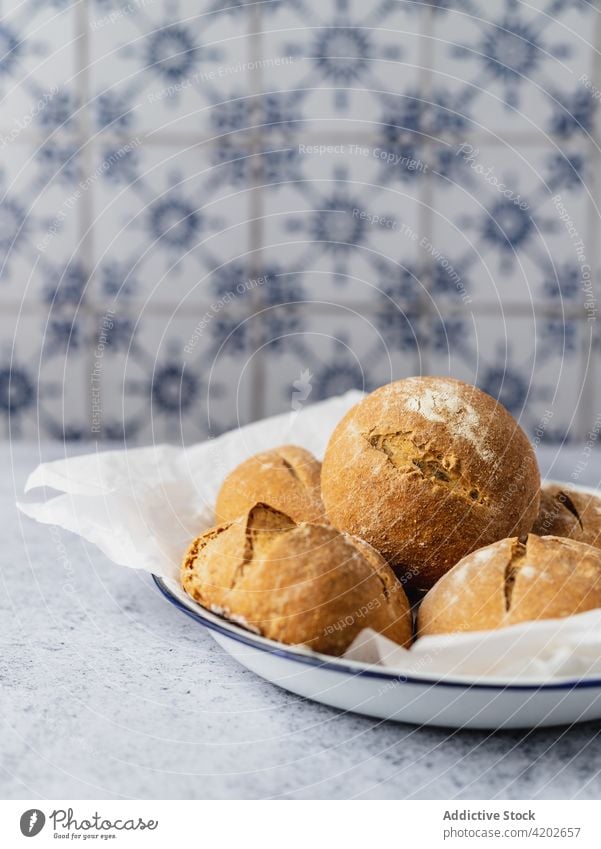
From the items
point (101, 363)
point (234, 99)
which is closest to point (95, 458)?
point (101, 363)

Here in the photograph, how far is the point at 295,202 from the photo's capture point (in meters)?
1.46

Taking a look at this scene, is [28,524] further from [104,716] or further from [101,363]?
[101,363]

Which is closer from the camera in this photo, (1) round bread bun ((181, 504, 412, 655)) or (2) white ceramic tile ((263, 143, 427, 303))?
(1) round bread bun ((181, 504, 412, 655))

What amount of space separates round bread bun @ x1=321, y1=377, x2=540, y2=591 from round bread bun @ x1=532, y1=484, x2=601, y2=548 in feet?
0.13

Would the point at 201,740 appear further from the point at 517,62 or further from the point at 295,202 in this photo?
the point at 517,62

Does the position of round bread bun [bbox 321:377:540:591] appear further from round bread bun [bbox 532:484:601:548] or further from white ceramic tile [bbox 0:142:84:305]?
white ceramic tile [bbox 0:142:84:305]

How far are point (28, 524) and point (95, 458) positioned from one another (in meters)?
0.19

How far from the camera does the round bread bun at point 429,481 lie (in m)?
0.64

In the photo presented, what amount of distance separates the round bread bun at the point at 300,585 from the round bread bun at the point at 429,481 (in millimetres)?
59

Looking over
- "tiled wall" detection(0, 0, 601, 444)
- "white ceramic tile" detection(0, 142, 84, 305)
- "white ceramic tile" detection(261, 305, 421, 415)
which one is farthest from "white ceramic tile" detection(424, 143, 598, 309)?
"white ceramic tile" detection(0, 142, 84, 305)

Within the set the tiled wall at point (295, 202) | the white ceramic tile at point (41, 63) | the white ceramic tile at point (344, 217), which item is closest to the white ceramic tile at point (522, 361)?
the tiled wall at point (295, 202)

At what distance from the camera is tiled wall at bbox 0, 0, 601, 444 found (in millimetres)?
1427

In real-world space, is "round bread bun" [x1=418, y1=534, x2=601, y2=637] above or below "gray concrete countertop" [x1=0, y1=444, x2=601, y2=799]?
above

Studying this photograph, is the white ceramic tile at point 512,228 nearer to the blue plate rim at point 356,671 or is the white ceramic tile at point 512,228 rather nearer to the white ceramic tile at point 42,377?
the white ceramic tile at point 42,377
